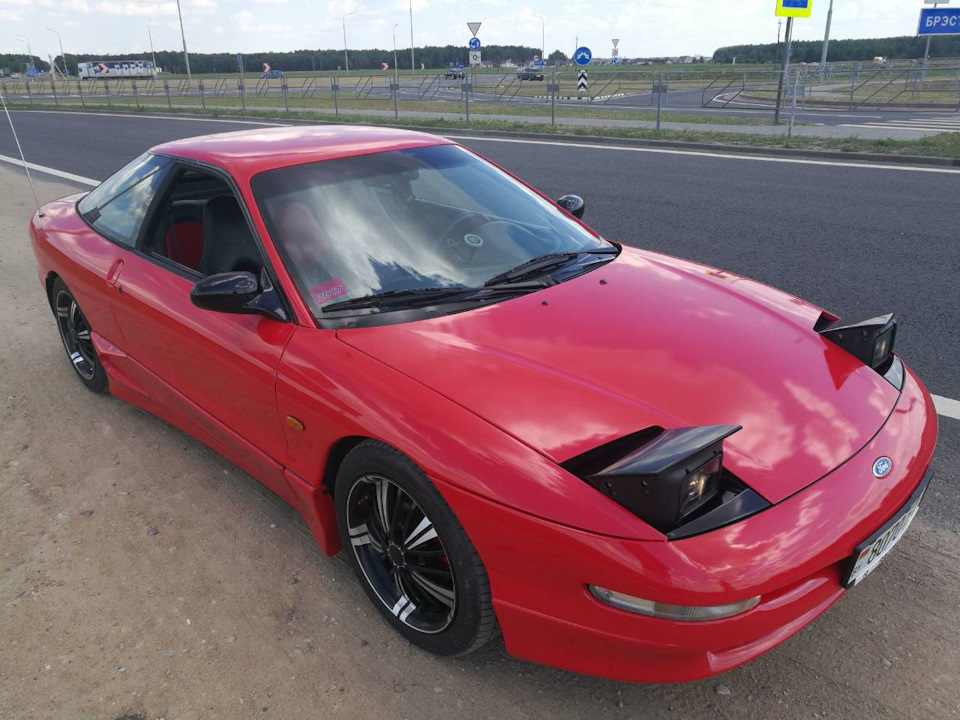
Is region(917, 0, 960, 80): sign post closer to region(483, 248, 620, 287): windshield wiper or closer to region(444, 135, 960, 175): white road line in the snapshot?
region(444, 135, 960, 175): white road line

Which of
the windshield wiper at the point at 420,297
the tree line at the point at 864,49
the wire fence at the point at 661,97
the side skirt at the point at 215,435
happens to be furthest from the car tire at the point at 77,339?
the tree line at the point at 864,49

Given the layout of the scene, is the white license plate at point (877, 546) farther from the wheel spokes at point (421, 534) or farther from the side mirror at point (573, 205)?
the side mirror at point (573, 205)

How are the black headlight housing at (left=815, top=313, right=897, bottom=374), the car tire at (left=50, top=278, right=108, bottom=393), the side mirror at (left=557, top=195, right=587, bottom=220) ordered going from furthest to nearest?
the car tire at (left=50, top=278, right=108, bottom=393), the side mirror at (left=557, top=195, right=587, bottom=220), the black headlight housing at (left=815, top=313, right=897, bottom=374)

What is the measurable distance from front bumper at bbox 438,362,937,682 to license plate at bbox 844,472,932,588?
1.0 inches

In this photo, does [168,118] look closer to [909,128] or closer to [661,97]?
[661,97]

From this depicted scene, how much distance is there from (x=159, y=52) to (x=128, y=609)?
12790cm

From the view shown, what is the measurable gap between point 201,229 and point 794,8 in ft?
49.0

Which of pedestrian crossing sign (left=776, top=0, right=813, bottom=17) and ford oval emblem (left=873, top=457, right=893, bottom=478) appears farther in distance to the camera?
pedestrian crossing sign (left=776, top=0, right=813, bottom=17)

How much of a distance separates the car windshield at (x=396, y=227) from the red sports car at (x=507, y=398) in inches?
0.5

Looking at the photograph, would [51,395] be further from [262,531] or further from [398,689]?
[398,689]

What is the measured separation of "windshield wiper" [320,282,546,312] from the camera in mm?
2537

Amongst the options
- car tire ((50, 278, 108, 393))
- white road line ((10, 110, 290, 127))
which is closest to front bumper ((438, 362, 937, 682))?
car tire ((50, 278, 108, 393))

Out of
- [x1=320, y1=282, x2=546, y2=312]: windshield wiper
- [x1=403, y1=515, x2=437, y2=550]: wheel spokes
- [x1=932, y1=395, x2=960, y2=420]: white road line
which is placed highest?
[x1=320, y1=282, x2=546, y2=312]: windshield wiper

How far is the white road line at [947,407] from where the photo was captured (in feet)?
11.7
